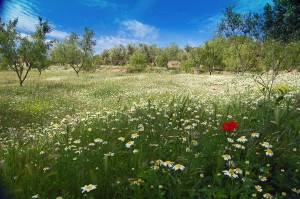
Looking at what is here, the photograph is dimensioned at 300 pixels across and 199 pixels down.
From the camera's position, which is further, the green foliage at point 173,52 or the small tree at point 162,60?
the green foliage at point 173,52

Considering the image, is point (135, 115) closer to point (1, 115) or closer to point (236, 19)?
point (1, 115)

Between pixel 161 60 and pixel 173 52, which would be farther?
pixel 173 52

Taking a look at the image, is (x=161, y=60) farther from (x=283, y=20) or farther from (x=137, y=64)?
(x=283, y=20)

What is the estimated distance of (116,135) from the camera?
16.8 ft

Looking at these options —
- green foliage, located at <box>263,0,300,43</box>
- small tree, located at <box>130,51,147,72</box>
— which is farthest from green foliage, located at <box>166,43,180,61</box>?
green foliage, located at <box>263,0,300,43</box>

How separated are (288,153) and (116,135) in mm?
3222

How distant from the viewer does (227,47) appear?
6047cm

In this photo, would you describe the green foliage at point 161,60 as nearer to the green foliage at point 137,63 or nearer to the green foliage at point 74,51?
the green foliage at point 137,63

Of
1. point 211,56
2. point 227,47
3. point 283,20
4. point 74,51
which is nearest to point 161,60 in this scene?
point 211,56

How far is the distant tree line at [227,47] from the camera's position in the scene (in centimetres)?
1533

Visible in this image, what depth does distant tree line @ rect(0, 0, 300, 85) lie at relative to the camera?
603 inches

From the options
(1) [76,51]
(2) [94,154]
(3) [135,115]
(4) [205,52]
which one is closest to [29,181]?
(2) [94,154]

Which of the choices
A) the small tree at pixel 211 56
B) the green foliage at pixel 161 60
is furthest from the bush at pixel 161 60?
the small tree at pixel 211 56

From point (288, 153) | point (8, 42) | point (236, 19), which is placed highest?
point (236, 19)
